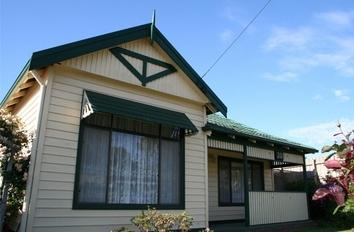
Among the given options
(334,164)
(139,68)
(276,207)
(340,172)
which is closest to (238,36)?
(139,68)

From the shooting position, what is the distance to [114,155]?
8.92 metres

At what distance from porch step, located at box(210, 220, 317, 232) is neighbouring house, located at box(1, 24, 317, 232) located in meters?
0.38

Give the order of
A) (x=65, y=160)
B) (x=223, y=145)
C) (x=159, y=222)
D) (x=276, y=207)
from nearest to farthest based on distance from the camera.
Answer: (x=159, y=222), (x=65, y=160), (x=223, y=145), (x=276, y=207)

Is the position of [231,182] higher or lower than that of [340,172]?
higher

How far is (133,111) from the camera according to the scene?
9.09m

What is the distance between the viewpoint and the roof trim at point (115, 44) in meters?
7.96

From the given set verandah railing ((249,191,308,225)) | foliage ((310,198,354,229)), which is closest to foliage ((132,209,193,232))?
verandah railing ((249,191,308,225))

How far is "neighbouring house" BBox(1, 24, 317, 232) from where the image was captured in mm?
7902

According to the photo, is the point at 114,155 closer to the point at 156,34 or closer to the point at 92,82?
the point at 92,82

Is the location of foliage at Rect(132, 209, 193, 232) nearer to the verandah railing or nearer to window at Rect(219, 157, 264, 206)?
the verandah railing

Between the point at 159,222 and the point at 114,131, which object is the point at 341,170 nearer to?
the point at 159,222

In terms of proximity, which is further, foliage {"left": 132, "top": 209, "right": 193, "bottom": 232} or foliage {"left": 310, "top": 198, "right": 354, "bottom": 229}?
foliage {"left": 310, "top": 198, "right": 354, "bottom": 229}

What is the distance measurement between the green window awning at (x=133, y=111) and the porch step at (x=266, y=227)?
3.48 metres

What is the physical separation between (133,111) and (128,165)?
1.33m
